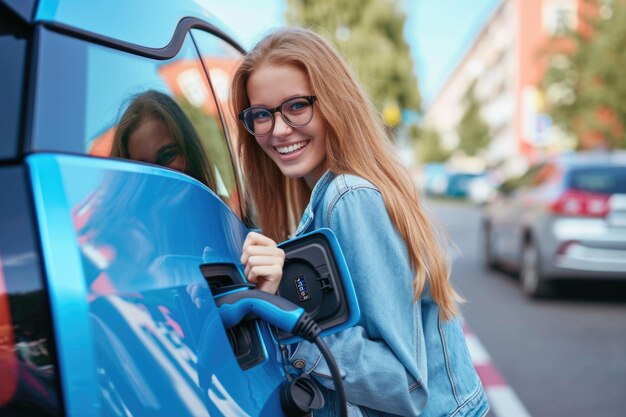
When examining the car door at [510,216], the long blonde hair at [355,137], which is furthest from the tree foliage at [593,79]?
the long blonde hair at [355,137]

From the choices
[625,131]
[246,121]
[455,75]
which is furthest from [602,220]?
[455,75]

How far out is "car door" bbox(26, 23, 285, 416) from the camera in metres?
0.85

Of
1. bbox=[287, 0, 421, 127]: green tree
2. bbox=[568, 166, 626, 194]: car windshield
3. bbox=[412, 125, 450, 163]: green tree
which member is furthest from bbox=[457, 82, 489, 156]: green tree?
bbox=[568, 166, 626, 194]: car windshield

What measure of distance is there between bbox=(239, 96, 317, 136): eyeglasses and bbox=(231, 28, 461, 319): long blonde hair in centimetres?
2

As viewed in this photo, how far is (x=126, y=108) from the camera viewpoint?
111 cm

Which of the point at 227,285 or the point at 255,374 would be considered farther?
the point at 227,285

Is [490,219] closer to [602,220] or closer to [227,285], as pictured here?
[602,220]

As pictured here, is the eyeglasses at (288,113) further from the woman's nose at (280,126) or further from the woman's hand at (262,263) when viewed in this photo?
the woman's hand at (262,263)

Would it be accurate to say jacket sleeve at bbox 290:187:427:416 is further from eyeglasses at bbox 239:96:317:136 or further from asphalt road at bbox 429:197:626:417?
asphalt road at bbox 429:197:626:417

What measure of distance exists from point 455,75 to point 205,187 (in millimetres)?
109171

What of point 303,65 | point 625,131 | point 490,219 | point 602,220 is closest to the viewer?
point 303,65

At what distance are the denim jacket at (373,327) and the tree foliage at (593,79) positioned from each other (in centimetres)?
2473

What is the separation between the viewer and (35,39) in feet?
3.01

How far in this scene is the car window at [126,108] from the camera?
2.99 feet
